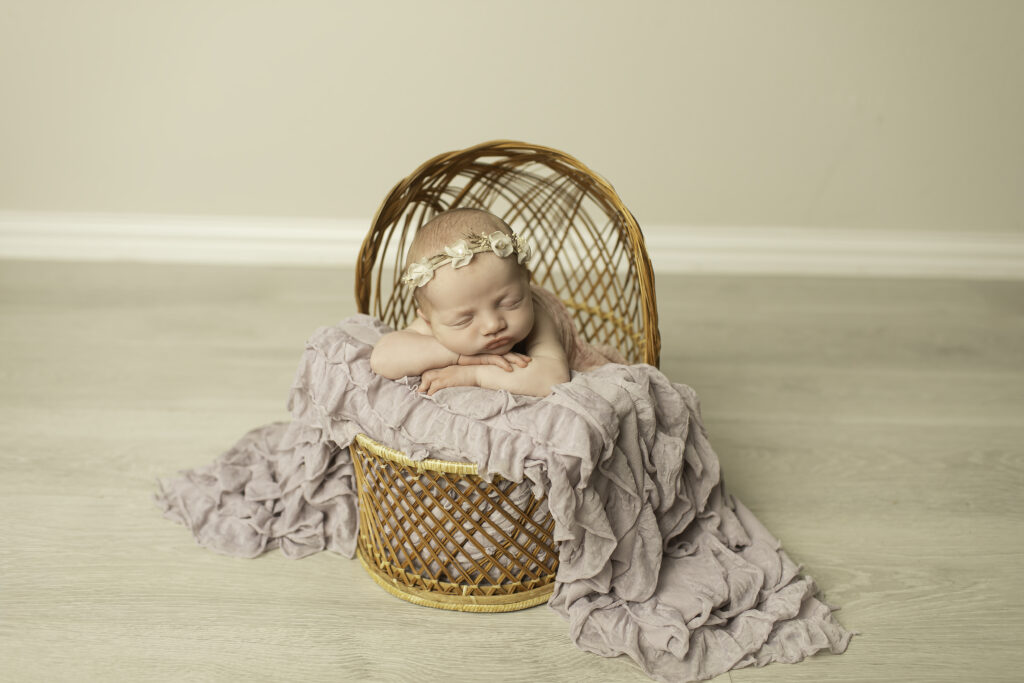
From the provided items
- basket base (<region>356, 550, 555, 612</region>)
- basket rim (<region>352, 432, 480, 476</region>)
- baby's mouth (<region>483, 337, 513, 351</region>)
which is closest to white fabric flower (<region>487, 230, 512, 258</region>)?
baby's mouth (<region>483, 337, 513, 351</region>)

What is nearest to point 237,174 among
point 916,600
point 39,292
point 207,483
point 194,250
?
point 194,250

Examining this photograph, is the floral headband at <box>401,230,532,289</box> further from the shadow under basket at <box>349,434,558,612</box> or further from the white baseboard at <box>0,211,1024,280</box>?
the white baseboard at <box>0,211,1024,280</box>

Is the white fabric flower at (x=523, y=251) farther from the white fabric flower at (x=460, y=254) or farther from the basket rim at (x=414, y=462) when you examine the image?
the basket rim at (x=414, y=462)

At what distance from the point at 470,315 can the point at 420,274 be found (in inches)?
3.9

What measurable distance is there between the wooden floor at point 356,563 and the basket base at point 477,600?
0.01 meters

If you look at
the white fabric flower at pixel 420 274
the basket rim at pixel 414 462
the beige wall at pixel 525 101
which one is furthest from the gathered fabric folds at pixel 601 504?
the beige wall at pixel 525 101

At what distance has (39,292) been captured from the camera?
8.66ft

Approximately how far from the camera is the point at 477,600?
5.02ft

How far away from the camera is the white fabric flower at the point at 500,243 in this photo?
1.44 metres

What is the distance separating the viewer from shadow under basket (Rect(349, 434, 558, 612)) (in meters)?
1.44

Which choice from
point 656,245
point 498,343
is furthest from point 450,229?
point 656,245

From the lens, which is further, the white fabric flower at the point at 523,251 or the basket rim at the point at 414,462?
the white fabric flower at the point at 523,251

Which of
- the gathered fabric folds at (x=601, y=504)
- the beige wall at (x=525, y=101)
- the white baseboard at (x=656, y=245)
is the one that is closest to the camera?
the gathered fabric folds at (x=601, y=504)

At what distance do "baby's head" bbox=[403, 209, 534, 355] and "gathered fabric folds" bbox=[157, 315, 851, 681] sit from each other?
0.09 m
